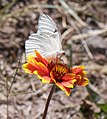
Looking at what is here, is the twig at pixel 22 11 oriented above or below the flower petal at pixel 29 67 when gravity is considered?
above

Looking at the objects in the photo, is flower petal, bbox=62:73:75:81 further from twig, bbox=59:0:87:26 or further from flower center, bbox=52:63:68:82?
twig, bbox=59:0:87:26

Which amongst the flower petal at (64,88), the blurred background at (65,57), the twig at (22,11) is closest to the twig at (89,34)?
the blurred background at (65,57)

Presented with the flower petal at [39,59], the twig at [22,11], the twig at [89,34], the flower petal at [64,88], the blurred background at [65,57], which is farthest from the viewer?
the twig at [89,34]

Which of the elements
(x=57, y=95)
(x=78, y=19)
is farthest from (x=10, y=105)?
(x=78, y=19)

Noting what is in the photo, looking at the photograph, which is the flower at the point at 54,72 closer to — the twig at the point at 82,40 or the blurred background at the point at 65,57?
the blurred background at the point at 65,57

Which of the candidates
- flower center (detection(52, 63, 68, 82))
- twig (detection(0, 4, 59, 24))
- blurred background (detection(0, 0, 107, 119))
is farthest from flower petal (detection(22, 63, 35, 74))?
twig (detection(0, 4, 59, 24))

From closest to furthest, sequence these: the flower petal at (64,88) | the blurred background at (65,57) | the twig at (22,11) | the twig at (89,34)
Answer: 1. the flower petal at (64,88)
2. the blurred background at (65,57)
3. the twig at (22,11)
4. the twig at (89,34)
